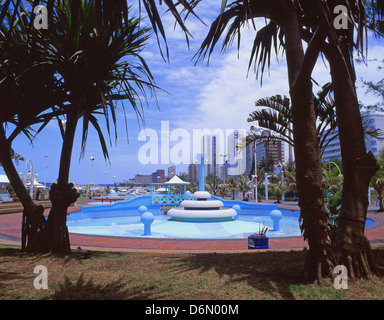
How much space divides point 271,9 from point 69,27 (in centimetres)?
405

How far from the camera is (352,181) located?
5.19m

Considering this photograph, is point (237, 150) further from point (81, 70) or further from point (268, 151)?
point (268, 151)

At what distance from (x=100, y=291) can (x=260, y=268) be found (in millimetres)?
3021

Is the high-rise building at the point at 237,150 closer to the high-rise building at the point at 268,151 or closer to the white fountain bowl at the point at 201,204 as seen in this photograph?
the high-rise building at the point at 268,151

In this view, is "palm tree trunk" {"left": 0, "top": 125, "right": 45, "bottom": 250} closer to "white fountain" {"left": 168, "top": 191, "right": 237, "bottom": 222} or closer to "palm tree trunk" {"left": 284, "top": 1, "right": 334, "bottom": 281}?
"palm tree trunk" {"left": 284, "top": 1, "right": 334, "bottom": 281}

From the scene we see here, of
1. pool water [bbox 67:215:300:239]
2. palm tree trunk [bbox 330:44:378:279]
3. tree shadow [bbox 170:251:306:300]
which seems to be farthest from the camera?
pool water [bbox 67:215:300:239]

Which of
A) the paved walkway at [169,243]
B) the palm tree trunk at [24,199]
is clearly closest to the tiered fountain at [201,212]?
the paved walkway at [169,243]

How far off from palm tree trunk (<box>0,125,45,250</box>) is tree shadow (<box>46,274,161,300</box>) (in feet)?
8.78

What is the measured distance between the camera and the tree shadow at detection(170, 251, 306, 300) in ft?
15.5

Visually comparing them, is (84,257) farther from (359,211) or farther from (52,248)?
(359,211)

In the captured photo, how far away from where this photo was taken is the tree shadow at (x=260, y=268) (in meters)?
4.73

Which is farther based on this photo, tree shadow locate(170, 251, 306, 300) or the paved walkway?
the paved walkway

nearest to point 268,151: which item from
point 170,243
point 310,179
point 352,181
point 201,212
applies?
point 201,212

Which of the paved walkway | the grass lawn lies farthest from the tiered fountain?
the grass lawn
